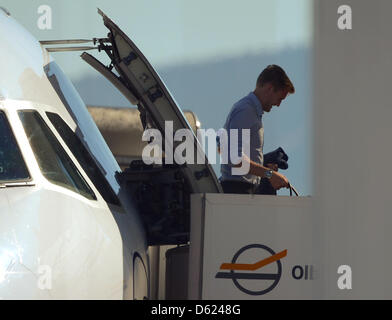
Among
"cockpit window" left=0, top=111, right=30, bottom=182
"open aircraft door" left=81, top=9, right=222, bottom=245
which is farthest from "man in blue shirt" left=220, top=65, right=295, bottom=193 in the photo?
"cockpit window" left=0, top=111, right=30, bottom=182

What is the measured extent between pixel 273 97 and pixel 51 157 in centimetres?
205

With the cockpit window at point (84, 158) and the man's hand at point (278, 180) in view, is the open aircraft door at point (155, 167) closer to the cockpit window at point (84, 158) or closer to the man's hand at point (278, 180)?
the man's hand at point (278, 180)

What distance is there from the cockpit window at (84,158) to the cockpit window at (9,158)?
0.43 metres

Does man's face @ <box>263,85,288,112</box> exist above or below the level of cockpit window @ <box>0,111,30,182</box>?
above

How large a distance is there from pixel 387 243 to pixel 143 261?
8.83ft

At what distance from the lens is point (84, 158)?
5230 mm

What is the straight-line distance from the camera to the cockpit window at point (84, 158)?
16.4 ft

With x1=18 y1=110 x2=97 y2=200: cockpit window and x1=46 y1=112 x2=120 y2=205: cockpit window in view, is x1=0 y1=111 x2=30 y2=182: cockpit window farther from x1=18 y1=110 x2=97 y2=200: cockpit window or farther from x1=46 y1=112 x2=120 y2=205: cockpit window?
x1=46 y1=112 x2=120 y2=205: cockpit window

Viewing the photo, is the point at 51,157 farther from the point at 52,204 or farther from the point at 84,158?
the point at 84,158

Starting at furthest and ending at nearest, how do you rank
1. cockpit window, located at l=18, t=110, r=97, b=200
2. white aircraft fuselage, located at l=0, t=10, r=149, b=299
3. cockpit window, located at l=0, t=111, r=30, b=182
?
1. cockpit window, located at l=18, t=110, r=97, b=200
2. cockpit window, located at l=0, t=111, r=30, b=182
3. white aircraft fuselage, located at l=0, t=10, r=149, b=299

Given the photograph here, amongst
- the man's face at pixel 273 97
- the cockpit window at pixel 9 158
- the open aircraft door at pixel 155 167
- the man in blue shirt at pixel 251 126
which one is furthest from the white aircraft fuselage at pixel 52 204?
the man's face at pixel 273 97

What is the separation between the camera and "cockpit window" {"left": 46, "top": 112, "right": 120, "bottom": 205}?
5.00 meters

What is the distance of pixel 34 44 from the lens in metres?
5.62
